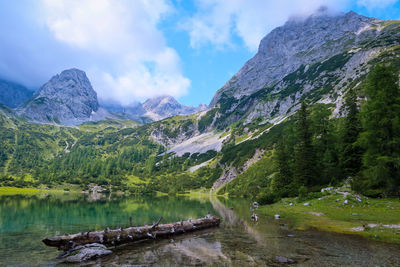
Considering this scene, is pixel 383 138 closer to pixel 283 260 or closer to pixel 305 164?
pixel 305 164

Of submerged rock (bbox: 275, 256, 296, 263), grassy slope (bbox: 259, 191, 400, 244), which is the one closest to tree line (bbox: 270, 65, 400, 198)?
grassy slope (bbox: 259, 191, 400, 244)

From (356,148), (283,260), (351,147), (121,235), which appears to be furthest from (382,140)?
(121,235)

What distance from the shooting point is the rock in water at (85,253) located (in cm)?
1815

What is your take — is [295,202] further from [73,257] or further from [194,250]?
[73,257]

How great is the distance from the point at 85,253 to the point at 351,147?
4726 cm

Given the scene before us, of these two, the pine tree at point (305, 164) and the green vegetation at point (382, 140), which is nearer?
the green vegetation at point (382, 140)

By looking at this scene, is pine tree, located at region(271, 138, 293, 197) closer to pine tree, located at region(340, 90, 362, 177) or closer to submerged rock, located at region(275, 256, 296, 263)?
pine tree, located at region(340, 90, 362, 177)

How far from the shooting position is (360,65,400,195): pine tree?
32.3 meters

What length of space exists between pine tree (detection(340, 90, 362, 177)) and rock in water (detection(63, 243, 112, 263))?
4385 cm

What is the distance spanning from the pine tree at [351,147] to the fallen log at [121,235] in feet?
103

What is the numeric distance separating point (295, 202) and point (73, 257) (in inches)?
1564

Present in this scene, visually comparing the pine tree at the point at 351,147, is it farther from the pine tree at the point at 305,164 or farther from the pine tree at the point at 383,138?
the pine tree at the point at 383,138

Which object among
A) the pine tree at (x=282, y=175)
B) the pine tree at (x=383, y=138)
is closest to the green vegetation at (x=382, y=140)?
the pine tree at (x=383, y=138)

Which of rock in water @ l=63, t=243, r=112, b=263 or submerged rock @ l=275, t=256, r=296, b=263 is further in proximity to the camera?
rock in water @ l=63, t=243, r=112, b=263
